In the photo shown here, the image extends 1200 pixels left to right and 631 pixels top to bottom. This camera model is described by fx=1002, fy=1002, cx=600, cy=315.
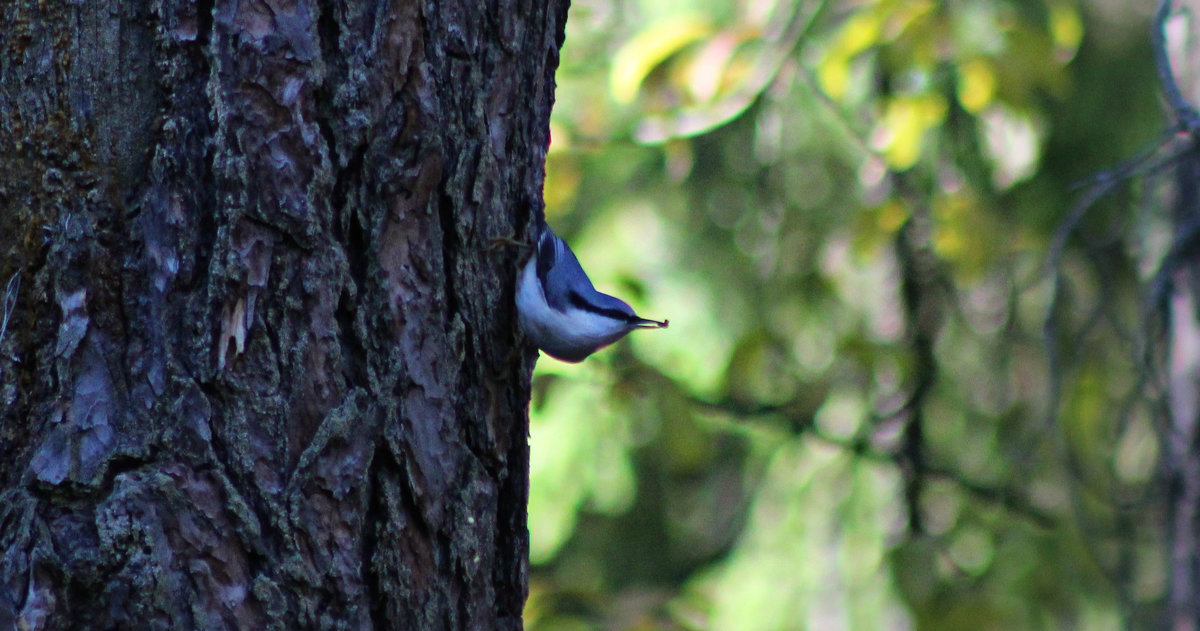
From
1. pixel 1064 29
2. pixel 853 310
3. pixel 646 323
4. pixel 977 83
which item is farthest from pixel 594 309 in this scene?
pixel 853 310

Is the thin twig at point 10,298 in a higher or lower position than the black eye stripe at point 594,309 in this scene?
lower

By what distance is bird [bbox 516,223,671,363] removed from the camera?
155 centimetres

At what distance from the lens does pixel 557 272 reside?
180cm

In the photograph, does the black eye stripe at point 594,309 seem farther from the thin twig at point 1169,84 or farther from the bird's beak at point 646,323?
the thin twig at point 1169,84

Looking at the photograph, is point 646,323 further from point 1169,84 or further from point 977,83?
point 977,83

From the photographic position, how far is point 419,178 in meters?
1.26

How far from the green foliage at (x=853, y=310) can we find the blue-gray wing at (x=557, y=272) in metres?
0.87

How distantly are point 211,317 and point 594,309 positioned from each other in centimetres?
93

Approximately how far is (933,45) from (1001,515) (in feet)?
5.29

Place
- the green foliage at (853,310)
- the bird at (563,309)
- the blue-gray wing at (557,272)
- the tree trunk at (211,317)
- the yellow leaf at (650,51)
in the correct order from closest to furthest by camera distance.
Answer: the tree trunk at (211,317), the bird at (563,309), the blue-gray wing at (557,272), the yellow leaf at (650,51), the green foliage at (853,310)

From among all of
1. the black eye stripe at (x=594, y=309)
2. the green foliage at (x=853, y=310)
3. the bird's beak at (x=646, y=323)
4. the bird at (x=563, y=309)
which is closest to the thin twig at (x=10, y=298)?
the bird at (x=563, y=309)

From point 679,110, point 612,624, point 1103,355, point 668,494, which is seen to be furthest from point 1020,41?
point 668,494

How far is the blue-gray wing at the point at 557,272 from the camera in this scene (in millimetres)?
1699

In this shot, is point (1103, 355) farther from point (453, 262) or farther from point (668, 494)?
point (453, 262)
